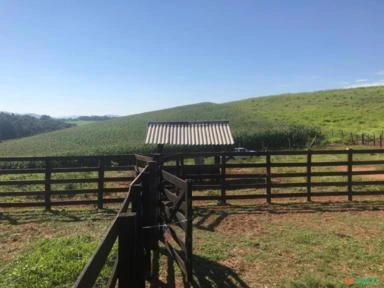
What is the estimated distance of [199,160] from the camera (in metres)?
16.2

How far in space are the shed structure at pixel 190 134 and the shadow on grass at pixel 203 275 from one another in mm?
9304

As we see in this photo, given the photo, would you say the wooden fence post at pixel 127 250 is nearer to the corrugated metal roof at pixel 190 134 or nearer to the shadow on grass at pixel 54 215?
the shadow on grass at pixel 54 215

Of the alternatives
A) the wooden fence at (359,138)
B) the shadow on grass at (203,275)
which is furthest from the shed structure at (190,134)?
the wooden fence at (359,138)

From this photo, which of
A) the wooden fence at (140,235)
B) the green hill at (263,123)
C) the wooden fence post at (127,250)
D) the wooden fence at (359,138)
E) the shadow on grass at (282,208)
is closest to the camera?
the wooden fence at (140,235)

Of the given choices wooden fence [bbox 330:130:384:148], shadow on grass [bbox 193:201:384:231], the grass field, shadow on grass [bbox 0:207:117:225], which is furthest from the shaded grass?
wooden fence [bbox 330:130:384:148]

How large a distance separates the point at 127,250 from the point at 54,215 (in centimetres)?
832

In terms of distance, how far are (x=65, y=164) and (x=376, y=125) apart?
30461mm

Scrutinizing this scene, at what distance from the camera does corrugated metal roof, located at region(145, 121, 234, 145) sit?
16.0 meters

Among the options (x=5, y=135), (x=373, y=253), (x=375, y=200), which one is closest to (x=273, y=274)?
(x=373, y=253)

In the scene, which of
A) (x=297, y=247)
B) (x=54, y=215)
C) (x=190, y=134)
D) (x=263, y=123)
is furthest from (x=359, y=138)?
(x=54, y=215)

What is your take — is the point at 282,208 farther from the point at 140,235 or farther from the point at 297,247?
the point at 140,235

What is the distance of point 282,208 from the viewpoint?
36.8 feet

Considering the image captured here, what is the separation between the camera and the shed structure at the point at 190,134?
52.5ft

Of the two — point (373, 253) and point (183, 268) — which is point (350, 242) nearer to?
point (373, 253)
